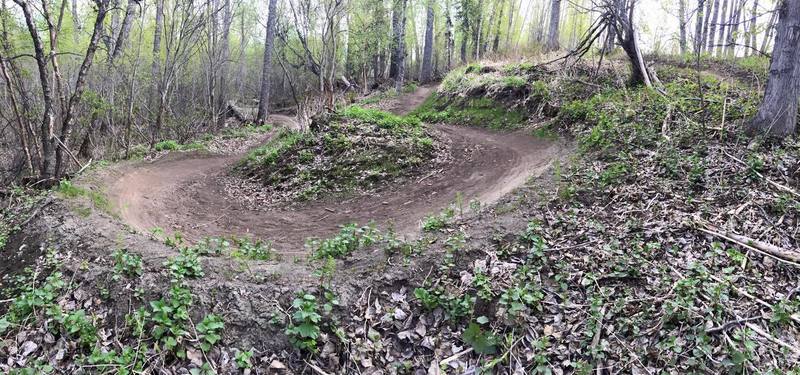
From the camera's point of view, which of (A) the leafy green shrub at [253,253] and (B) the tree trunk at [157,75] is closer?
(A) the leafy green shrub at [253,253]

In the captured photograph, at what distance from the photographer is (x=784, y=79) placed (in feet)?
17.3

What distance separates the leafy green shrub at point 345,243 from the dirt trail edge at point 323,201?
0.69 meters

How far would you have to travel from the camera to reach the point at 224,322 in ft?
11.3

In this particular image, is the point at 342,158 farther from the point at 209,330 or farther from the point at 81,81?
the point at 209,330

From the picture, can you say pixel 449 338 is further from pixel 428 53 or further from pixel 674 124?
pixel 428 53

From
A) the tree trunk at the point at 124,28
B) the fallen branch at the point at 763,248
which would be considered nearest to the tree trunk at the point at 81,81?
the tree trunk at the point at 124,28

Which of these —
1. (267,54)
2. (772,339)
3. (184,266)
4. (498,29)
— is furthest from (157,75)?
(498,29)

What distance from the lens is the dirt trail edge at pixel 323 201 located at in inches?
249

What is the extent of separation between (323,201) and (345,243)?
10.7 feet

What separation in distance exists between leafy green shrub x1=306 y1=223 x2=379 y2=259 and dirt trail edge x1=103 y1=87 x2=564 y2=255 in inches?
27.2

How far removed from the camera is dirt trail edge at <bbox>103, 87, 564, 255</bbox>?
6.31 meters

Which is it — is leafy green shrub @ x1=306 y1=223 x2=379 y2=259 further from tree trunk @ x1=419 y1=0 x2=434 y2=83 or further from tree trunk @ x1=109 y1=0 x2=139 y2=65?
tree trunk @ x1=419 y1=0 x2=434 y2=83

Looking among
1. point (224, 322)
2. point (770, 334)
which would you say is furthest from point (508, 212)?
point (224, 322)

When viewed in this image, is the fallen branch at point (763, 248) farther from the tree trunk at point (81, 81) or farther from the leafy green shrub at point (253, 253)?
the tree trunk at point (81, 81)
